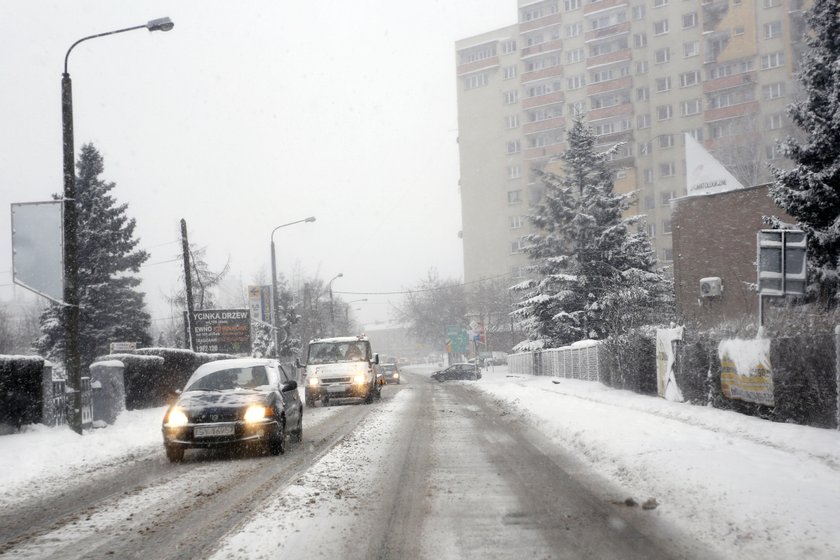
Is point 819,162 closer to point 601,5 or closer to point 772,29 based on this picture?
point 772,29

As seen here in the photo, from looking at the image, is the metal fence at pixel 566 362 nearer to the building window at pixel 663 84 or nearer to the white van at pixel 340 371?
the white van at pixel 340 371

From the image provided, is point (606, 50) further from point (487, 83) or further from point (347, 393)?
point (347, 393)

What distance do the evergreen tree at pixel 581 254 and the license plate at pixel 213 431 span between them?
2777 centimetres

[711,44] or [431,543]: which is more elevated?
[711,44]

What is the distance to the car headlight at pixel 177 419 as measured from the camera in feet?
35.8

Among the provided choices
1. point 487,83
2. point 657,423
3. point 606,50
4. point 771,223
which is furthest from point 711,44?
point 657,423

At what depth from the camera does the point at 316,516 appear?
6.63m

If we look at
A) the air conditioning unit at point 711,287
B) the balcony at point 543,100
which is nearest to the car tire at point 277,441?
the air conditioning unit at point 711,287

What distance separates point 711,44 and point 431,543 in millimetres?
88124

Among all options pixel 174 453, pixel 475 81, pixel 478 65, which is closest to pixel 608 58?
pixel 478 65

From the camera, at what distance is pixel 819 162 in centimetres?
1680

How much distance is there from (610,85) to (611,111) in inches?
127

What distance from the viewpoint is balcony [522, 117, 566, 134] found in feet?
315

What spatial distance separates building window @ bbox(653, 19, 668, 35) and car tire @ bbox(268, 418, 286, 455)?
85623 millimetres
